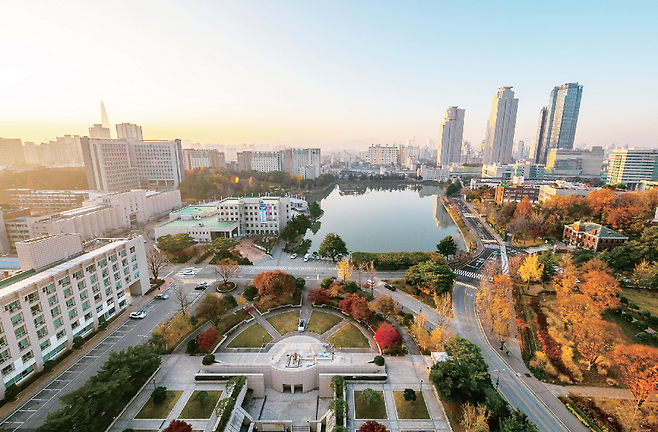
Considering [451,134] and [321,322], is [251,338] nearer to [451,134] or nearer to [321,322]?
[321,322]

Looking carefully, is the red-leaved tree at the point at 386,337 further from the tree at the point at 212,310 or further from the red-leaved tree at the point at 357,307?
the tree at the point at 212,310

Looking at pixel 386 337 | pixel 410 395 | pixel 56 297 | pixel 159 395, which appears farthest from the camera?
pixel 386 337

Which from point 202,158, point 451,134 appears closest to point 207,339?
point 202,158

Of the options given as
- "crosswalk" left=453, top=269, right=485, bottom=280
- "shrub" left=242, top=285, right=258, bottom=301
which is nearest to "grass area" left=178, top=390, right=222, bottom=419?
"shrub" left=242, top=285, right=258, bottom=301

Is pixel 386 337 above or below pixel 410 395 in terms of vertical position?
above

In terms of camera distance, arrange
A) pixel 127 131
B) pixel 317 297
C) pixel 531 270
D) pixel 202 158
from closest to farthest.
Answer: pixel 317 297, pixel 531 270, pixel 127 131, pixel 202 158

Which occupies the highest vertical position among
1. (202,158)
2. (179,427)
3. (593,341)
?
(202,158)

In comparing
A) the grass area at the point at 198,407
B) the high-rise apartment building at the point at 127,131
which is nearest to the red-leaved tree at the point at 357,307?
the grass area at the point at 198,407
